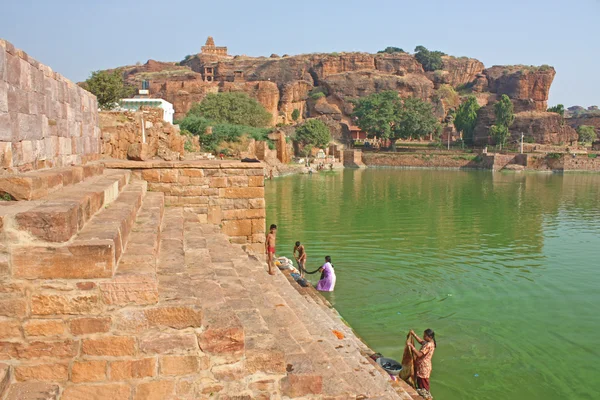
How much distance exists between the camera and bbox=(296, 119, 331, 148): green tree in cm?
5534

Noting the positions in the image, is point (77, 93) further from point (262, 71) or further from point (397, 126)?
point (262, 71)

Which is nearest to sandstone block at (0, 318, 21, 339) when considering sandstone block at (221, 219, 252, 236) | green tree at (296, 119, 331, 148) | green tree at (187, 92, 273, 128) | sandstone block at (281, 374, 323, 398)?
sandstone block at (281, 374, 323, 398)

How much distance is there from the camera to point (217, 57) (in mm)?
86250

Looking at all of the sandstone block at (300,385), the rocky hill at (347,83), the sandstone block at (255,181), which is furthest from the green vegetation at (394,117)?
the sandstone block at (300,385)

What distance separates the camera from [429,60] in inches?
3312

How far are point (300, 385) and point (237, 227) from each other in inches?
227

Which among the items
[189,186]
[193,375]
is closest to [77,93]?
[189,186]

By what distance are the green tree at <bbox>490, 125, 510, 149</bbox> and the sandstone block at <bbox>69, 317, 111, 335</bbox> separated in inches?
2563

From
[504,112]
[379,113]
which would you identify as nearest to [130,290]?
[379,113]

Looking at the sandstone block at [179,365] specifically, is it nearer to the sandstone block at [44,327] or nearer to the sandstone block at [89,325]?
the sandstone block at [89,325]

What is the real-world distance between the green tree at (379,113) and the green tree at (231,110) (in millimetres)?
14584

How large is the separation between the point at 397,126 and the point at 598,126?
39573mm

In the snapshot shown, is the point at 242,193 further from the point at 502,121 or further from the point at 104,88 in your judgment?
the point at 502,121

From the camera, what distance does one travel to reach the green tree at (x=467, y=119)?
6662 centimetres
